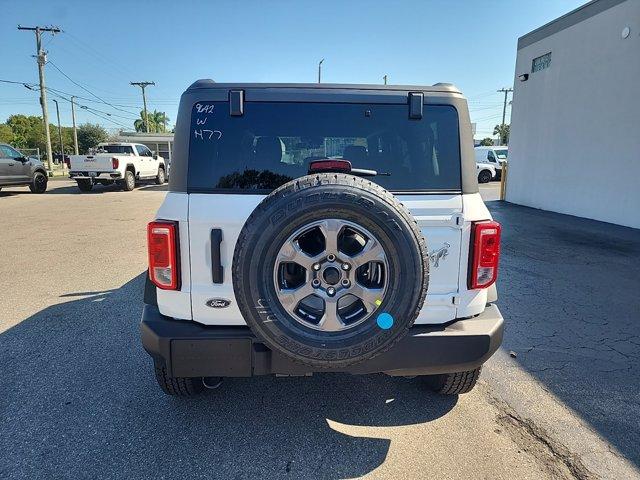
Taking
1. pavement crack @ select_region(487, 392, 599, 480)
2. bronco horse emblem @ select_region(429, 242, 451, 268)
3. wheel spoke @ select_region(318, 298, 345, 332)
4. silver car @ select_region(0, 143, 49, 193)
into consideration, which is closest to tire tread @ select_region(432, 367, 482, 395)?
pavement crack @ select_region(487, 392, 599, 480)

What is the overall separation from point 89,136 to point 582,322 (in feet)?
256

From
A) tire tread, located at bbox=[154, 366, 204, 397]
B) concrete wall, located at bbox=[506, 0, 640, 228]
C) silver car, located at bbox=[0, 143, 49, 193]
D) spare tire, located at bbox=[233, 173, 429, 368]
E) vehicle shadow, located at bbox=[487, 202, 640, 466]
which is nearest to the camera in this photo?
spare tire, located at bbox=[233, 173, 429, 368]

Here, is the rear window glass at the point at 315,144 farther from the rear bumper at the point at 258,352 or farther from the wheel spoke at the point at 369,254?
the rear bumper at the point at 258,352

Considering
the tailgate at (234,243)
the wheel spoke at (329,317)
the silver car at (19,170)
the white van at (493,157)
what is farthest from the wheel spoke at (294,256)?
the white van at (493,157)

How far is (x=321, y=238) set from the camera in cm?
221

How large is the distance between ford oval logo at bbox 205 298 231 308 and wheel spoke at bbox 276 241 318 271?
18.9 inches

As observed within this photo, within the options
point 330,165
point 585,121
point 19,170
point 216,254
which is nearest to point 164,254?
→ point 216,254

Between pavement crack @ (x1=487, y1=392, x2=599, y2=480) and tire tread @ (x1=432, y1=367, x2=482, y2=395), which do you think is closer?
pavement crack @ (x1=487, y1=392, x2=599, y2=480)

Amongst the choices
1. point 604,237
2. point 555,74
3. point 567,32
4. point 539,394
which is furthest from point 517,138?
point 539,394

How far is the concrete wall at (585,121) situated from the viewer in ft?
33.4

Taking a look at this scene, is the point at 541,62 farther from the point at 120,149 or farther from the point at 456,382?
the point at 120,149

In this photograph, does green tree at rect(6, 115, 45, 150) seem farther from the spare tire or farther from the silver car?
the spare tire

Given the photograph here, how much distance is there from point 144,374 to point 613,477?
315 cm

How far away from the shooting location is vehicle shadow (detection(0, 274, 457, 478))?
92.4 inches
